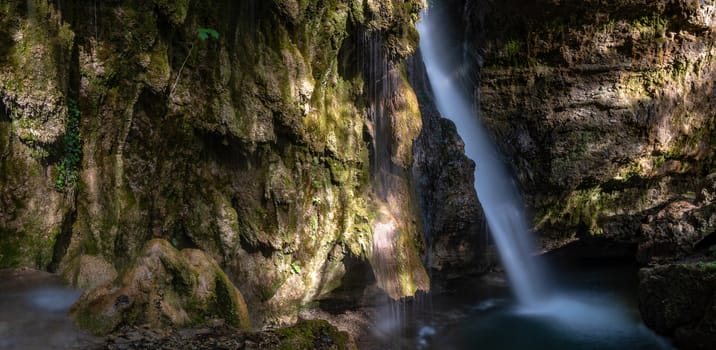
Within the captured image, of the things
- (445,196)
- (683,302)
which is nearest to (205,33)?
(445,196)

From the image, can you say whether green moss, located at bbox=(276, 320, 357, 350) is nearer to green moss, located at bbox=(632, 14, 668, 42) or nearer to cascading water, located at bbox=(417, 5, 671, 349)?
cascading water, located at bbox=(417, 5, 671, 349)

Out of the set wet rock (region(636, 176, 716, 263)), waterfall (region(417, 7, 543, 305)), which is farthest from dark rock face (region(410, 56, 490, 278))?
wet rock (region(636, 176, 716, 263))

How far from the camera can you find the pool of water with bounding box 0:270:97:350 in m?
4.44

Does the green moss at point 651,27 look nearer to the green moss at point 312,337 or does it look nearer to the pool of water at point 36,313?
the green moss at point 312,337

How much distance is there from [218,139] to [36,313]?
3.09 metres

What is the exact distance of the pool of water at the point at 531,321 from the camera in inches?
360

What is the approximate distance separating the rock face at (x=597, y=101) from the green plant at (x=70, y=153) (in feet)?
28.7

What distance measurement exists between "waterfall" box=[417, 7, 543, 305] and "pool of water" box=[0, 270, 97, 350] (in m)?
8.71

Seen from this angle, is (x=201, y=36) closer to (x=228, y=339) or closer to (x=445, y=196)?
(x=228, y=339)

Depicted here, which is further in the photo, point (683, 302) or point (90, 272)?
point (683, 302)

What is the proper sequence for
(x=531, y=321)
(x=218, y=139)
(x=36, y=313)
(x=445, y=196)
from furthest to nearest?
(x=445, y=196) < (x=531, y=321) < (x=218, y=139) < (x=36, y=313)

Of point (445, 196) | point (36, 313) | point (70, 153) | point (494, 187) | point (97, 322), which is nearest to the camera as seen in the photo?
point (97, 322)

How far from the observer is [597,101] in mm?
11633

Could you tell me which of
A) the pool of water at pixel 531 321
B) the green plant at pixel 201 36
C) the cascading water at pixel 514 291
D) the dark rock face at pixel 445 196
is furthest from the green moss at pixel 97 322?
the dark rock face at pixel 445 196
